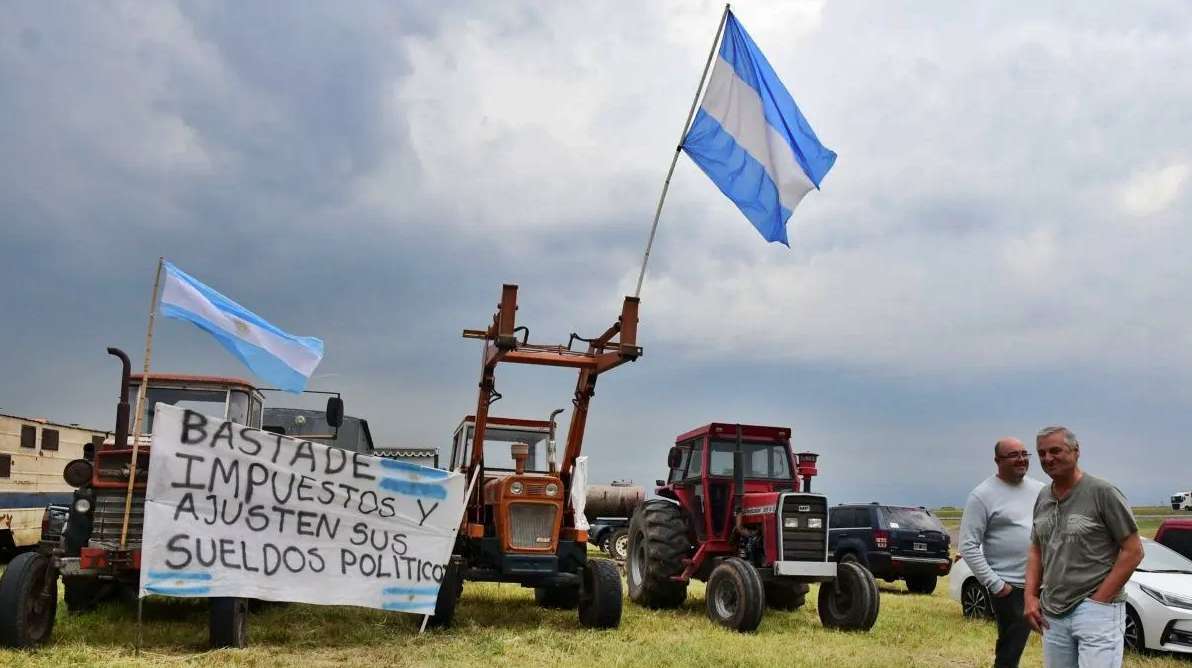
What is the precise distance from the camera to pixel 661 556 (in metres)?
11.8

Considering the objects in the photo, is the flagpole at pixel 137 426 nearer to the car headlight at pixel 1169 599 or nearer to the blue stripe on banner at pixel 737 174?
the blue stripe on banner at pixel 737 174

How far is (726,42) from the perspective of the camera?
9.95 meters

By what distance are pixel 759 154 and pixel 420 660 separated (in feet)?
19.1

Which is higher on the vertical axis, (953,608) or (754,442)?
(754,442)

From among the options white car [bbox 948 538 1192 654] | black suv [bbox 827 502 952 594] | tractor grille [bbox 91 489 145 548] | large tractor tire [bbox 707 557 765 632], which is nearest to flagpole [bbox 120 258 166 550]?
tractor grille [bbox 91 489 145 548]

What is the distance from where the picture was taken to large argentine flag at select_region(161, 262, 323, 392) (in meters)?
8.61

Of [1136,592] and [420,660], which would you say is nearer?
[420,660]

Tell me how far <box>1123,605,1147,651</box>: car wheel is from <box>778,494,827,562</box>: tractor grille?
3.07 meters

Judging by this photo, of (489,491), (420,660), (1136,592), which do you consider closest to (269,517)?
(420,660)

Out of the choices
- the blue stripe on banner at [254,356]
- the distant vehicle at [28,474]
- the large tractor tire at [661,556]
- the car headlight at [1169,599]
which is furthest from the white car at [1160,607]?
the distant vehicle at [28,474]

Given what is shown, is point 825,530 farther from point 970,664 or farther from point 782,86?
point 782,86

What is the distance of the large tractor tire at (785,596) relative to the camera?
38.6ft

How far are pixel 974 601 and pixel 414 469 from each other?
25.1 ft

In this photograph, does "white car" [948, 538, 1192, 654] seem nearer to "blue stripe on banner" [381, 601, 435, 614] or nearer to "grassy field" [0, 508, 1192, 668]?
"grassy field" [0, 508, 1192, 668]
